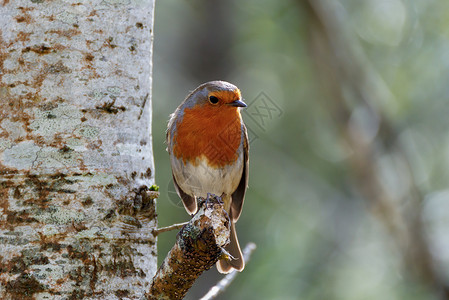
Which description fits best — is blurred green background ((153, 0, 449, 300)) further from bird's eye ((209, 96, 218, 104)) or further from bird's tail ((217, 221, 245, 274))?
bird's eye ((209, 96, 218, 104))

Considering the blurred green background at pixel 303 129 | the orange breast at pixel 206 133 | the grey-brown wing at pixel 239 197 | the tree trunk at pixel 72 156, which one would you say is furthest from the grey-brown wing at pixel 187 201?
the blurred green background at pixel 303 129

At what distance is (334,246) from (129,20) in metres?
9.08

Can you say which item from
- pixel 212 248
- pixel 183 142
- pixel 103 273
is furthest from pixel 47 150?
pixel 183 142

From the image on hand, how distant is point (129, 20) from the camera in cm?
298

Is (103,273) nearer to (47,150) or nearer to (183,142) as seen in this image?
(47,150)

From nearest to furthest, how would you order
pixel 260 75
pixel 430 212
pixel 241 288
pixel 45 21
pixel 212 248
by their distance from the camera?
pixel 212 248 < pixel 45 21 < pixel 430 212 < pixel 241 288 < pixel 260 75

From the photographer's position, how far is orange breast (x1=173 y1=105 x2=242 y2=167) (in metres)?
4.18

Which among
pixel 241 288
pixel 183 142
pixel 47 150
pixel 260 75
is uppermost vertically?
pixel 47 150

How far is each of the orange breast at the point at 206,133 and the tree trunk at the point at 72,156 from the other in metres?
1.21

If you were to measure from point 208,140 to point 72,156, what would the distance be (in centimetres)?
158

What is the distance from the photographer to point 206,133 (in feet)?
13.7

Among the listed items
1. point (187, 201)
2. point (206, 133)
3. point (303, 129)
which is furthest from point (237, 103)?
point (303, 129)

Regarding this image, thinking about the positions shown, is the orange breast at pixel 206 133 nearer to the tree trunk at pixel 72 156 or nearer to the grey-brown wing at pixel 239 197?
the grey-brown wing at pixel 239 197

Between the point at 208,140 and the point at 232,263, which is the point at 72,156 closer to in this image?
the point at 208,140
